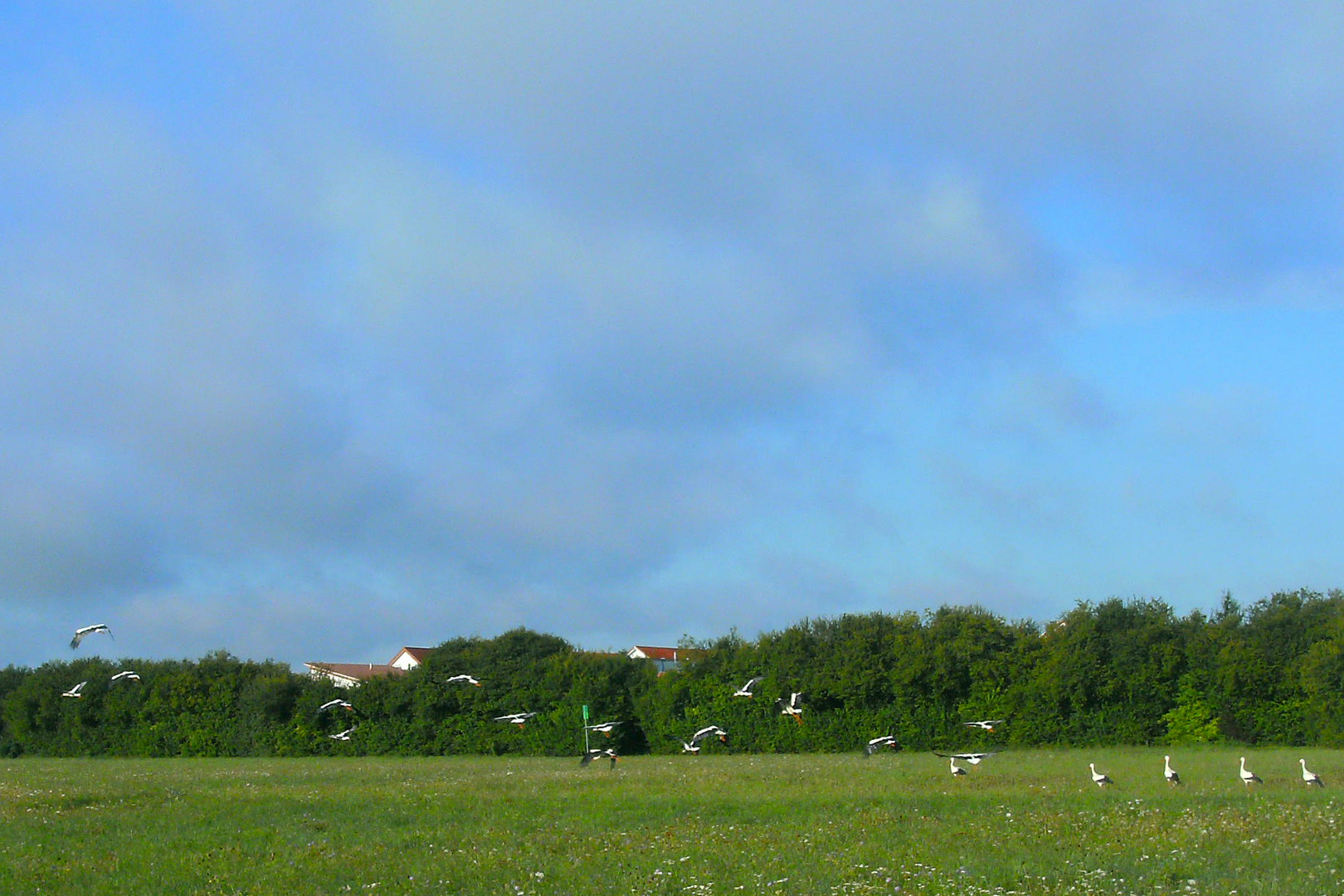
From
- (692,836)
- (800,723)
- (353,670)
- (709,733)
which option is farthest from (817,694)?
(353,670)

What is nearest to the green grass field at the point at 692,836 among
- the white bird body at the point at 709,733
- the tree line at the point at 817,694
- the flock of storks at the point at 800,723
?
the flock of storks at the point at 800,723

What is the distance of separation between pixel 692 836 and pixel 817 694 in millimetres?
33933

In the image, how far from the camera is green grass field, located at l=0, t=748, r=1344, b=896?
45.5 feet

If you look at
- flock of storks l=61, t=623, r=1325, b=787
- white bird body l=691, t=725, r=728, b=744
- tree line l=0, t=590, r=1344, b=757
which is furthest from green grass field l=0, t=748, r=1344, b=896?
tree line l=0, t=590, r=1344, b=757

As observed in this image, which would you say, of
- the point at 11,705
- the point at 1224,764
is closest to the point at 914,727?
the point at 1224,764

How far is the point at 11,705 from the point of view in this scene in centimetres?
6406

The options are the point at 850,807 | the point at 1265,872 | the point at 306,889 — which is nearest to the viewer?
the point at 1265,872

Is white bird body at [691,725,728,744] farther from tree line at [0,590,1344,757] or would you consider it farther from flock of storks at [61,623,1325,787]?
tree line at [0,590,1344,757]

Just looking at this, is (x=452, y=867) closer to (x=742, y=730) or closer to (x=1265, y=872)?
(x=1265, y=872)

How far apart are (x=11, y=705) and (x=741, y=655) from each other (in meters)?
40.7

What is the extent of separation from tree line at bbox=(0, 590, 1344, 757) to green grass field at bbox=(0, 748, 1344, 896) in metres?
18.2

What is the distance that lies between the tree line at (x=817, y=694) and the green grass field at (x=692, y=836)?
18.2 metres

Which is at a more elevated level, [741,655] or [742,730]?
[741,655]

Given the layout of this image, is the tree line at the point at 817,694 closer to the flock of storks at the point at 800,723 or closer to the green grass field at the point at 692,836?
the flock of storks at the point at 800,723
